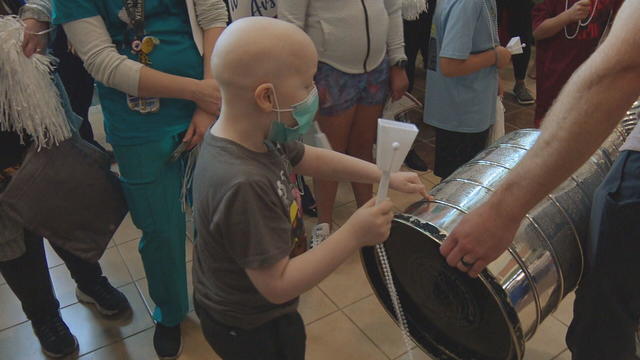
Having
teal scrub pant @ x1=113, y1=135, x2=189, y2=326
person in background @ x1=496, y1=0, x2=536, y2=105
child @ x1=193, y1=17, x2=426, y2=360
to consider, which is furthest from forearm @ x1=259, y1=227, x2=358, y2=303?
person in background @ x1=496, y1=0, x2=536, y2=105

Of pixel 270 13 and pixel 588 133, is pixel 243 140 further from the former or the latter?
pixel 270 13

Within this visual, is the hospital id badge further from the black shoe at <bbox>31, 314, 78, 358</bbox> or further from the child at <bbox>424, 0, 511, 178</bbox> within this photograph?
the child at <bbox>424, 0, 511, 178</bbox>

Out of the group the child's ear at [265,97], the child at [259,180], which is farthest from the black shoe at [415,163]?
the child's ear at [265,97]

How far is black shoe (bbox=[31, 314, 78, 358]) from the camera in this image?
160cm

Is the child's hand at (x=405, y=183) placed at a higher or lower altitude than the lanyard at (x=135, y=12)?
lower

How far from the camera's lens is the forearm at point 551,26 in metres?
2.22

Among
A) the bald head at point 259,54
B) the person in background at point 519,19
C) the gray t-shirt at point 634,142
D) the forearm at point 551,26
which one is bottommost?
the person in background at point 519,19

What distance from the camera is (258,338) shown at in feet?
3.41

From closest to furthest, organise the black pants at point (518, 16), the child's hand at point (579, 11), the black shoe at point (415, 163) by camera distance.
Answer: the child's hand at point (579, 11)
the black shoe at point (415, 163)
the black pants at point (518, 16)

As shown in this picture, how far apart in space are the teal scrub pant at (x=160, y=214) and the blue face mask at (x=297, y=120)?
561 millimetres

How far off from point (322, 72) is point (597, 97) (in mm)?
1074

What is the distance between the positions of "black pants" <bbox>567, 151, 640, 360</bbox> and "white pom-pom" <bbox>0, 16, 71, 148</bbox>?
51.2 inches

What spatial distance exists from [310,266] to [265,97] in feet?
0.94

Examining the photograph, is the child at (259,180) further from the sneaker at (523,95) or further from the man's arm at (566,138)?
the sneaker at (523,95)
